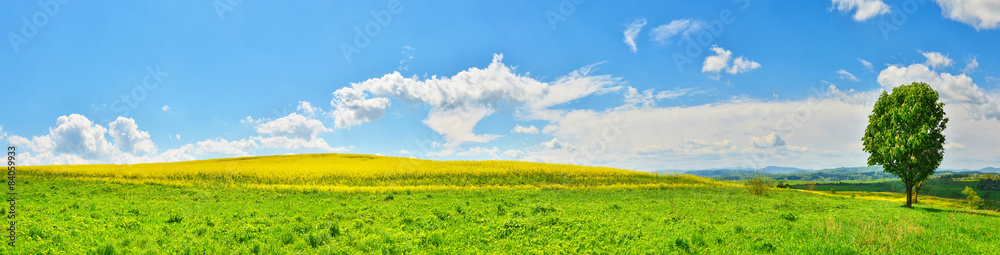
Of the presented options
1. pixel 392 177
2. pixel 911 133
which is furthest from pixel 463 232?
pixel 911 133

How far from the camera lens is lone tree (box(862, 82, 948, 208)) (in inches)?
1310

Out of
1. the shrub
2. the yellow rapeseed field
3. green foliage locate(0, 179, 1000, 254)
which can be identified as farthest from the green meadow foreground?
the yellow rapeseed field

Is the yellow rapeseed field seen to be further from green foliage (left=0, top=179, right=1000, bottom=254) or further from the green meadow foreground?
green foliage (left=0, top=179, right=1000, bottom=254)

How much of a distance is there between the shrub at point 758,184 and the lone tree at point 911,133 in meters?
8.47

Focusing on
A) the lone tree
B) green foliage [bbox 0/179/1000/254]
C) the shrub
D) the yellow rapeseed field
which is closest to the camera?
green foliage [bbox 0/179/1000/254]

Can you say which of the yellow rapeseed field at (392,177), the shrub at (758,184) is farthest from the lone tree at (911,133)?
the yellow rapeseed field at (392,177)

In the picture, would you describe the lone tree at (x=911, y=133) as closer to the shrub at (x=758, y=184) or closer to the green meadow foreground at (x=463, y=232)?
the shrub at (x=758, y=184)

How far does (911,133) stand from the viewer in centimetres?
3406

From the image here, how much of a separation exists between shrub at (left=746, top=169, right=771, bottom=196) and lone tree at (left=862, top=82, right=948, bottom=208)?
8470mm

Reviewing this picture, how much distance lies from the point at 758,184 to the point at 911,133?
37.3ft

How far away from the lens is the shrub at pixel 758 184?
134 feet

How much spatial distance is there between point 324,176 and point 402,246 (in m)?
37.5

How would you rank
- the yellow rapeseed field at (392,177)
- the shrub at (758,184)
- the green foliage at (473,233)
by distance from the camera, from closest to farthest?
the green foliage at (473,233) → the shrub at (758,184) → the yellow rapeseed field at (392,177)

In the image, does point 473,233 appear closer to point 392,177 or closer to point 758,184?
point 392,177
